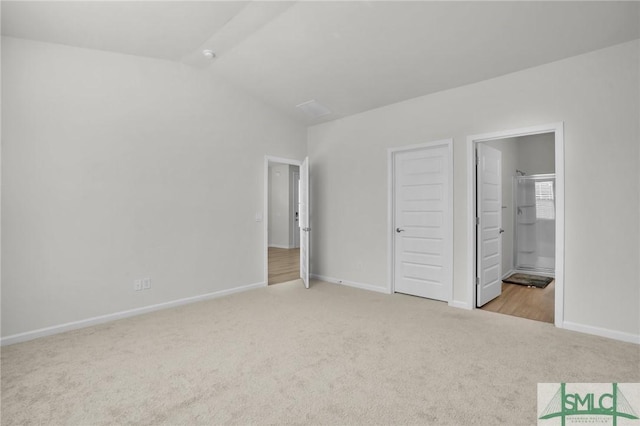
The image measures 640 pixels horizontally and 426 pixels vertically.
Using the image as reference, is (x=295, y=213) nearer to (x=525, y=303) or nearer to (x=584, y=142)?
(x=525, y=303)

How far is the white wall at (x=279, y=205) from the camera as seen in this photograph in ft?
Answer: 32.8

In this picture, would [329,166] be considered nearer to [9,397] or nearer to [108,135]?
[108,135]

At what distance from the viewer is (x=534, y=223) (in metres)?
6.64

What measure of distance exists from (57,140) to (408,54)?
3.77m

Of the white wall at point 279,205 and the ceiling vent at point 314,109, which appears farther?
the white wall at point 279,205

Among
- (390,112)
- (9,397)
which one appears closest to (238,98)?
(390,112)

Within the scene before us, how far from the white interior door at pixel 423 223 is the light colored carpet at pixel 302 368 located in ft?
2.56

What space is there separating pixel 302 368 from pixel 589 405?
1912 mm

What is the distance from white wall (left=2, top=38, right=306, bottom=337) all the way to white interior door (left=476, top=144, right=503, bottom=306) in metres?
3.16

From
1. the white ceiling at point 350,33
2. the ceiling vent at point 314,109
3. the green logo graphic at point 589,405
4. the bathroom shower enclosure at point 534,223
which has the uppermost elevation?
the white ceiling at point 350,33

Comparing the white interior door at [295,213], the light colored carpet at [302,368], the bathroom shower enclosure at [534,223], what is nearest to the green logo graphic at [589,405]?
the light colored carpet at [302,368]

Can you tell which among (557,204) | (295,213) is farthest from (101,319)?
(295,213)

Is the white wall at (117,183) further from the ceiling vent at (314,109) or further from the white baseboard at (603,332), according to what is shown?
the white baseboard at (603,332)

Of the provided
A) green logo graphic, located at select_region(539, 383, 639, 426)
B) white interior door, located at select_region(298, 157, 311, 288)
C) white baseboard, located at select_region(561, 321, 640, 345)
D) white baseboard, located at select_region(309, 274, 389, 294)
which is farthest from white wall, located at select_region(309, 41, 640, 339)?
white interior door, located at select_region(298, 157, 311, 288)
